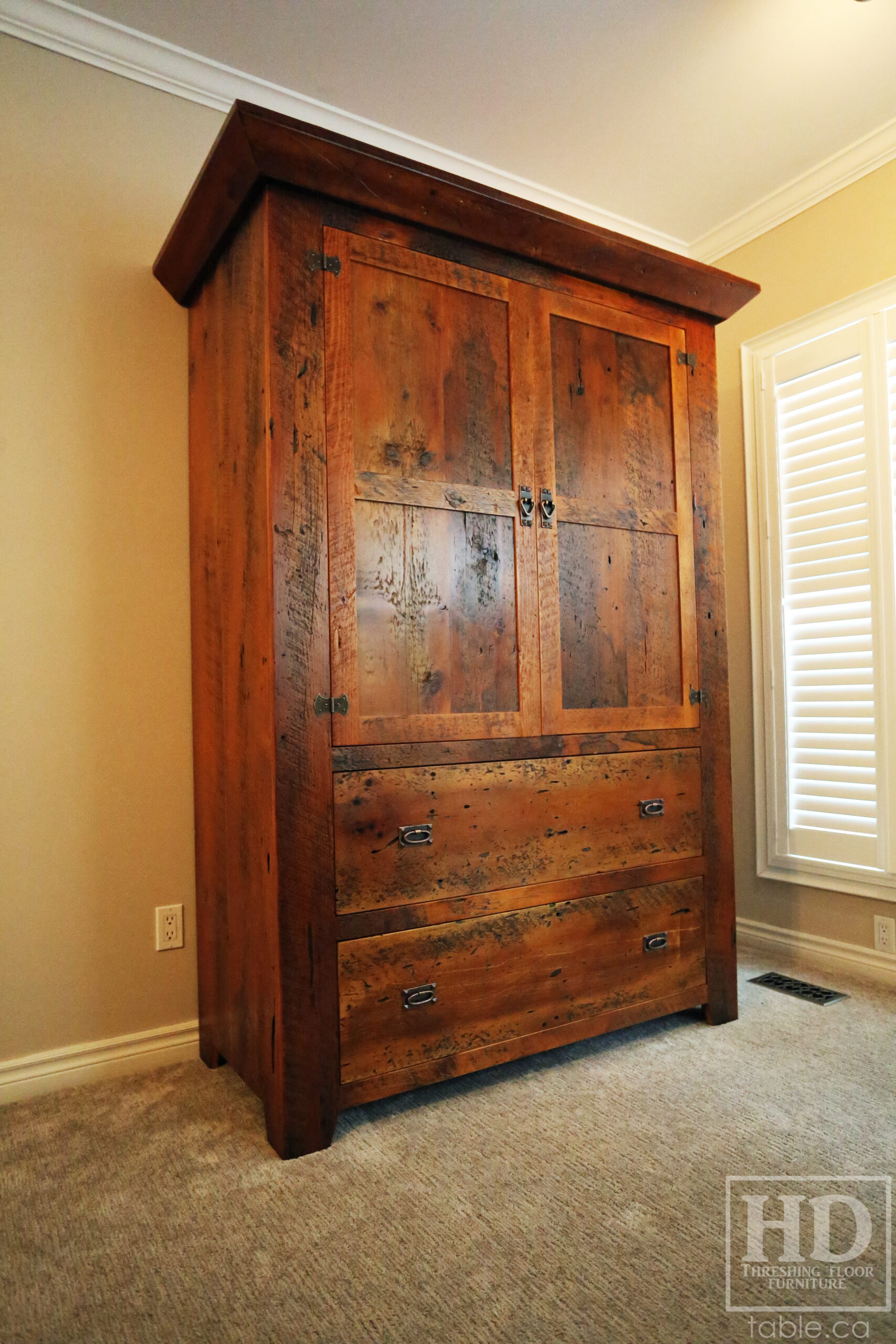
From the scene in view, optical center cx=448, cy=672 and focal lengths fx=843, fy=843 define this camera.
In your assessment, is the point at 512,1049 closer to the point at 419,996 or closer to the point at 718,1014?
the point at 419,996

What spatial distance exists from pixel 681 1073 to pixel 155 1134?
3.99 feet

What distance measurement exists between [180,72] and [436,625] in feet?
5.53

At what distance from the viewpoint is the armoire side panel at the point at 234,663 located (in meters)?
1.79

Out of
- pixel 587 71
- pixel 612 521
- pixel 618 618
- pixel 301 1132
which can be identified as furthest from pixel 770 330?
pixel 301 1132

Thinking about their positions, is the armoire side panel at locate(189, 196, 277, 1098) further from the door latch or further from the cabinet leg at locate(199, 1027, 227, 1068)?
the door latch

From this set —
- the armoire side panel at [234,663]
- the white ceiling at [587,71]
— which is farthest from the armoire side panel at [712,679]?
the armoire side panel at [234,663]

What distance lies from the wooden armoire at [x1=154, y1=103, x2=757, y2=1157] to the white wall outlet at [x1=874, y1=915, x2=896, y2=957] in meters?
0.65

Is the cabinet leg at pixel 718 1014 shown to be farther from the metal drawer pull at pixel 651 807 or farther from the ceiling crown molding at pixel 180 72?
the ceiling crown molding at pixel 180 72

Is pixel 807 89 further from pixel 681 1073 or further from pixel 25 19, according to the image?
pixel 681 1073


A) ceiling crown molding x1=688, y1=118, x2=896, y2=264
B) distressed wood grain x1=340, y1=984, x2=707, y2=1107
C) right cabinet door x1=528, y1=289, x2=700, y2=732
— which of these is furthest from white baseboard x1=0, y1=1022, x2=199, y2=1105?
ceiling crown molding x1=688, y1=118, x2=896, y2=264

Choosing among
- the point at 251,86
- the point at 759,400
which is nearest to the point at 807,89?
the point at 759,400

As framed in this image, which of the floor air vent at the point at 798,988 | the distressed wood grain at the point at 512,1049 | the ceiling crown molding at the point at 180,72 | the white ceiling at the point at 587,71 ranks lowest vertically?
the floor air vent at the point at 798,988

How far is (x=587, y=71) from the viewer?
2.36 meters

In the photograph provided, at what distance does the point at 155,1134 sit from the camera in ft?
5.92
